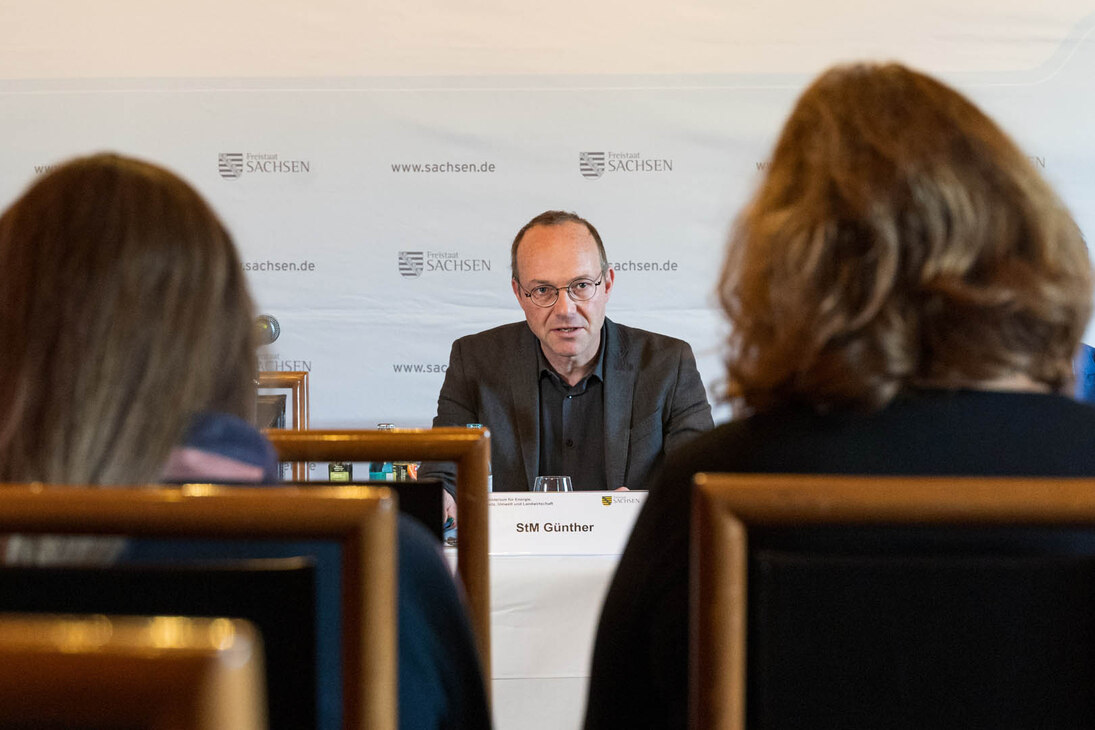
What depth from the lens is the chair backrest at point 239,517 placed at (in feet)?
2.04

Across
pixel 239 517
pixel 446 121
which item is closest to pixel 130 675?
pixel 239 517

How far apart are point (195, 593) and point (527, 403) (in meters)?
2.48

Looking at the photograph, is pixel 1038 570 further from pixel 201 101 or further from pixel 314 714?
pixel 201 101

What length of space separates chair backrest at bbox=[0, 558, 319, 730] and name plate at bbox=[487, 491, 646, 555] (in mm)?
1430

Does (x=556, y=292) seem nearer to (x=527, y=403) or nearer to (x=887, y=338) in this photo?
(x=527, y=403)

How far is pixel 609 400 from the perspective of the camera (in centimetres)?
307

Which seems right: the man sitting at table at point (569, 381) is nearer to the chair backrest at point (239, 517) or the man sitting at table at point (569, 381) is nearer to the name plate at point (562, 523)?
the name plate at point (562, 523)

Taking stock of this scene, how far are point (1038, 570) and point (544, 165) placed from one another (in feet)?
12.0

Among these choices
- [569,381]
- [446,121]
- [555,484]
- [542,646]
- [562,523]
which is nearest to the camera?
[542,646]

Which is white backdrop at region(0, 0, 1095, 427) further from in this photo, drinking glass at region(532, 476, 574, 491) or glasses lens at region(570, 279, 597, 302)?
drinking glass at region(532, 476, 574, 491)

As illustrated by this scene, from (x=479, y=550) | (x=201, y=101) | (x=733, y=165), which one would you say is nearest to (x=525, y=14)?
(x=733, y=165)

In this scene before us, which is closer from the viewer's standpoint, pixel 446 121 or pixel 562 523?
pixel 562 523

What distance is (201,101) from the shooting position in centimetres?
421

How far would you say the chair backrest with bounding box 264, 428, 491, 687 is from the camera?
119cm
